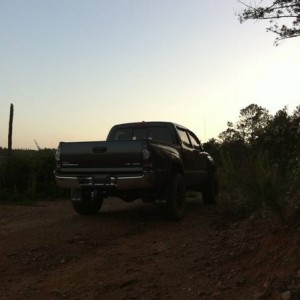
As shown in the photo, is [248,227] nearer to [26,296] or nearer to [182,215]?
[182,215]

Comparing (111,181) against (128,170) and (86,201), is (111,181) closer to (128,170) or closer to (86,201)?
(128,170)

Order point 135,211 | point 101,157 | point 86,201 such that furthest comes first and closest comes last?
1. point 135,211
2. point 86,201
3. point 101,157

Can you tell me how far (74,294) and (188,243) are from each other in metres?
2.36

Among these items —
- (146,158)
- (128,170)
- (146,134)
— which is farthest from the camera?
(146,134)

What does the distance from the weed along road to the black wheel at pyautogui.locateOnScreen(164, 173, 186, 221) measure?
16 centimetres

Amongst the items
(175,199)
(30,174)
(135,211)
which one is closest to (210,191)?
(135,211)

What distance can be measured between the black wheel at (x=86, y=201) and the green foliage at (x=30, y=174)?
15.3ft

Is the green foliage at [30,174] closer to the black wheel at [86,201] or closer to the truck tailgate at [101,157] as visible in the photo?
the black wheel at [86,201]

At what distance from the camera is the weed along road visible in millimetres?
5184

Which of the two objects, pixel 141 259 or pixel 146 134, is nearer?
pixel 141 259

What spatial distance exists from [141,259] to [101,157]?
112 inches

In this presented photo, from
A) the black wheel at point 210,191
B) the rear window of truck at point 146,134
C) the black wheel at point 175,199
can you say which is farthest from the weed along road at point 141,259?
the black wheel at point 210,191

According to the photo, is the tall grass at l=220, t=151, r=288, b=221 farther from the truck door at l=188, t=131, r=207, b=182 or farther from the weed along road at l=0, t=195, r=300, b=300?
the truck door at l=188, t=131, r=207, b=182

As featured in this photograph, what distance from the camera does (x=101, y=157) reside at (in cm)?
888
